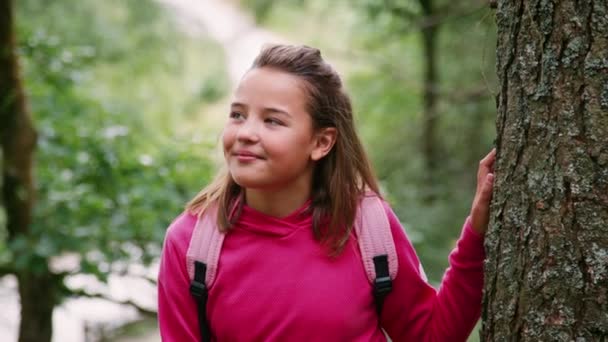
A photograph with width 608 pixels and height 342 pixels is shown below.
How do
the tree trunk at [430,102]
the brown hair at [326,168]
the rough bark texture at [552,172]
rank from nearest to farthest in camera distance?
the rough bark texture at [552,172], the brown hair at [326,168], the tree trunk at [430,102]

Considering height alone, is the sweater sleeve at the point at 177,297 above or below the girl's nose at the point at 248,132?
below

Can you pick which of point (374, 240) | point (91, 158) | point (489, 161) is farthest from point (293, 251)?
point (91, 158)

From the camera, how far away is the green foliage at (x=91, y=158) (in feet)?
13.7

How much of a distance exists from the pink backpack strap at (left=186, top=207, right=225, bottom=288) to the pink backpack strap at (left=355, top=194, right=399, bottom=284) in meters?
0.39

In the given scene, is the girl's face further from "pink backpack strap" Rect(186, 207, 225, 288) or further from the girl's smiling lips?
"pink backpack strap" Rect(186, 207, 225, 288)

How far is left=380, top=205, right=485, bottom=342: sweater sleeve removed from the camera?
189cm

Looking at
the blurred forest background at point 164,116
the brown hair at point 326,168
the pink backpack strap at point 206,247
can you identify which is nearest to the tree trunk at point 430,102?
the blurred forest background at point 164,116

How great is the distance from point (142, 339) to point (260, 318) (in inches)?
201

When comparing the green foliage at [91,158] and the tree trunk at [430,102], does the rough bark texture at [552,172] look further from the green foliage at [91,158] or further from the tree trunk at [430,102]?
the tree trunk at [430,102]

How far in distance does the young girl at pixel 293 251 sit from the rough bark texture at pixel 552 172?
23 cm

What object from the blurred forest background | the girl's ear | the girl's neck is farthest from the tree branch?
the girl's ear

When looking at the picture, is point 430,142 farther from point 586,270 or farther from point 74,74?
point 586,270

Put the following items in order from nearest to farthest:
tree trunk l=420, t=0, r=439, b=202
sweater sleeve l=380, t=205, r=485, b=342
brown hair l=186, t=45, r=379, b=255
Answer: sweater sleeve l=380, t=205, r=485, b=342, brown hair l=186, t=45, r=379, b=255, tree trunk l=420, t=0, r=439, b=202

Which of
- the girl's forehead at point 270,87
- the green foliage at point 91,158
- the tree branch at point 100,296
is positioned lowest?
the tree branch at point 100,296
